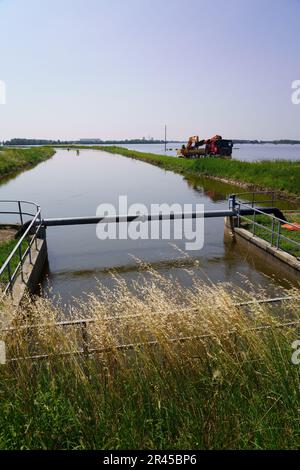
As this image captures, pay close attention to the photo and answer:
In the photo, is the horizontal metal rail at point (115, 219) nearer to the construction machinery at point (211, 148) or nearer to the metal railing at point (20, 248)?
the metal railing at point (20, 248)

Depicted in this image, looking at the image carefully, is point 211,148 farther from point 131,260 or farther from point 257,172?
point 131,260

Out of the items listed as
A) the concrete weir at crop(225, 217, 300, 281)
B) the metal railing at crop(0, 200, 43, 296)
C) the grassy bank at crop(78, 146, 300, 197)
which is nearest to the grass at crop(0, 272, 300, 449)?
the metal railing at crop(0, 200, 43, 296)

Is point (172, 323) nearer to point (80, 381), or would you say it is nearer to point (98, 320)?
point (98, 320)

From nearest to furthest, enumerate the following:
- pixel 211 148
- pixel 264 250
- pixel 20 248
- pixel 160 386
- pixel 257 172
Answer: pixel 160 386 → pixel 20 248 → pixel 264 250 → pixel 257 172 → pixel 211 148

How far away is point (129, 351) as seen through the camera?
376 centimetres

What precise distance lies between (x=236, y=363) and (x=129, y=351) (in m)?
1.17

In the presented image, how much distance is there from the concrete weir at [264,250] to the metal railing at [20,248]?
630 cm

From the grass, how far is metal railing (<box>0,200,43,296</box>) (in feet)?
3.42

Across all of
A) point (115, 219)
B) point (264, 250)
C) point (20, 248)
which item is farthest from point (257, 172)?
point (20, 248)

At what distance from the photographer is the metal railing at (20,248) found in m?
5.75

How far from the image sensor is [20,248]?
7.09m

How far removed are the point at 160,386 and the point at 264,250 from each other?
743 centimetres

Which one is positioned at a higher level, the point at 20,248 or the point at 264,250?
the point at 20,248
